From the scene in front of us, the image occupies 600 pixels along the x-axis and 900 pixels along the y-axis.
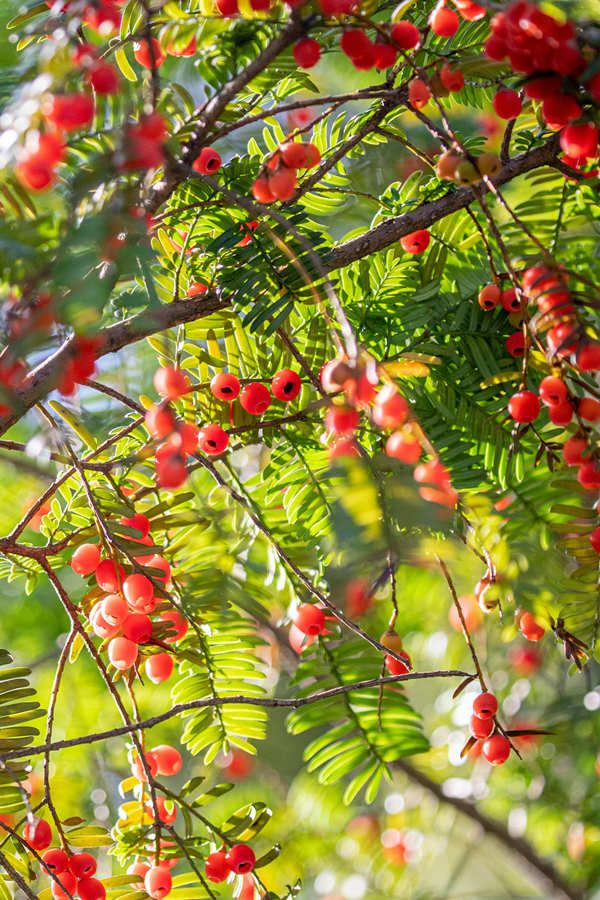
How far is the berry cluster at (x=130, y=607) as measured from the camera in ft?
1.81

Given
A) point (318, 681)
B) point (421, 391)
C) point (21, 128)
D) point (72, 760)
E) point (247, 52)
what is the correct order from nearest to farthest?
point (21, 128)
point (247, 52)
point (421, 391)
point (318, 681)
point (72, 760)

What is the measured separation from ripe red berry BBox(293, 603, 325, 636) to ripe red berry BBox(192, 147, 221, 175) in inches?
12.5

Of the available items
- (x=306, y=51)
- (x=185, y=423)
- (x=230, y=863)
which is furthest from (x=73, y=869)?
(x=306, y=51)

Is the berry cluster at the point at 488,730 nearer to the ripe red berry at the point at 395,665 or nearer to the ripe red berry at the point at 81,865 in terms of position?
the ripe red berry at the point at 395,665

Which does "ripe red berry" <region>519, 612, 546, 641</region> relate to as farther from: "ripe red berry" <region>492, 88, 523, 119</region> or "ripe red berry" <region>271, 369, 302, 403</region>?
"ripe red berry" <region>492, 88, 523, 119</region>

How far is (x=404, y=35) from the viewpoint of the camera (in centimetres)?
49

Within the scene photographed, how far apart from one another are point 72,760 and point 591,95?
1217mm

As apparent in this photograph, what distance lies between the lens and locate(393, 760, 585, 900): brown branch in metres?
1.32

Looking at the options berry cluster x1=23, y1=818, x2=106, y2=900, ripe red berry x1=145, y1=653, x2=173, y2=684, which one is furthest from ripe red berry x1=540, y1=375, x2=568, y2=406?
berry cluster x1=23, y1=818, x2=106, y2=900

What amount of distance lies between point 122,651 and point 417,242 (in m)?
0.37

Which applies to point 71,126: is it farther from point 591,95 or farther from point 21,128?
point 591,95

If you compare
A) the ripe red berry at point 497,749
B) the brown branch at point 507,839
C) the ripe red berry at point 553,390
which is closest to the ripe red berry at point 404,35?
the ripe red berry at point 553,390

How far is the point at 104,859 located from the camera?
169 centimetres

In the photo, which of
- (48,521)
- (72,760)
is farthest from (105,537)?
(72,760)
